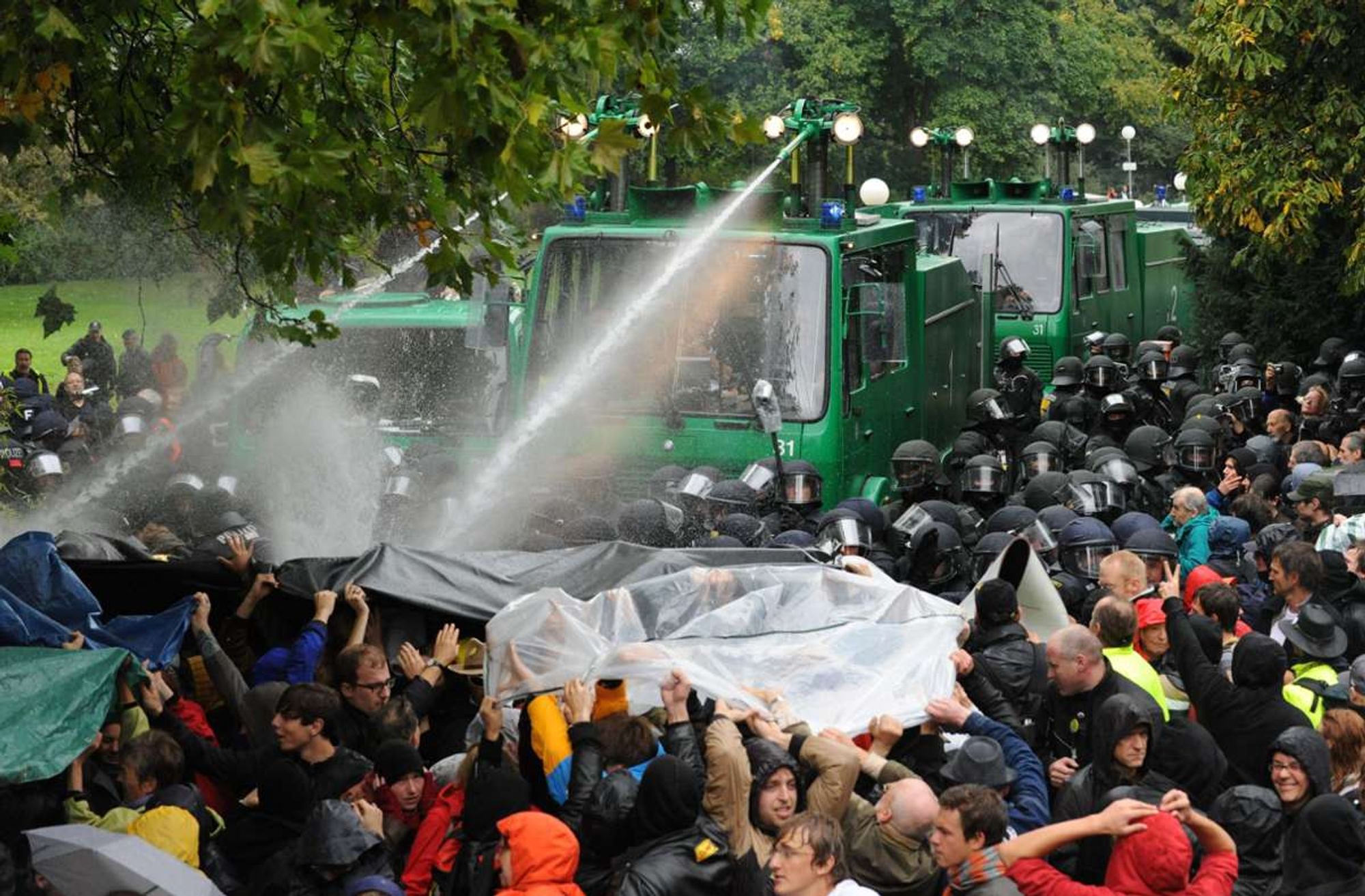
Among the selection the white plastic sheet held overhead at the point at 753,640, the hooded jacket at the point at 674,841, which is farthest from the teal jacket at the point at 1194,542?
the hooded jacket at the point at 674,841

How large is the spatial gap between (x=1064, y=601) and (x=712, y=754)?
13.0 ft

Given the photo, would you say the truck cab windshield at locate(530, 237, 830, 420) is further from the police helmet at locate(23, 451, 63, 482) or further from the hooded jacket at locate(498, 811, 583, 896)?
the hooded jacket at locate(498, 811, 583, 896)

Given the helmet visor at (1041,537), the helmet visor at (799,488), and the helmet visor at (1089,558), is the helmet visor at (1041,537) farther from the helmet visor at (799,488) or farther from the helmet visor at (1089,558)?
the helmet visor at (799,488)

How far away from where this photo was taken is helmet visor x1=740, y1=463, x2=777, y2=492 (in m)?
11.9

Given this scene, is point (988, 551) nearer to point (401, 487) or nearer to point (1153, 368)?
point (401, 487)

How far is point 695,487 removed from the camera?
11.9m

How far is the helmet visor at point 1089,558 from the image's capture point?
10398mm

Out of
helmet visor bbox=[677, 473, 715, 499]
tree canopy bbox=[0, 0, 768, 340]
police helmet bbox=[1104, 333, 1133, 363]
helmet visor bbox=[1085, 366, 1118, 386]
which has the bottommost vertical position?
helmet visor bbox=[677, 473, 715, 499]

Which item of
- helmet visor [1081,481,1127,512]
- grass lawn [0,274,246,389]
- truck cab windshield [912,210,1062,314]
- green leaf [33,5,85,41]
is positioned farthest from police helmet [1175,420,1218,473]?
green leaf [33,5,85,41]

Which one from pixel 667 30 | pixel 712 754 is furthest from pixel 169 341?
pixel 712 754

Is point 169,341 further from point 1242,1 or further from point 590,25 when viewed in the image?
point 590,25

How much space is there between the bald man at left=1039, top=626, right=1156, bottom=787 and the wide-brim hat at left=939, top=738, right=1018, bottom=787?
2.13ft

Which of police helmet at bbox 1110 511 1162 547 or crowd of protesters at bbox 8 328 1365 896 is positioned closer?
crowd of protesters at bbox 8 328 1365 896

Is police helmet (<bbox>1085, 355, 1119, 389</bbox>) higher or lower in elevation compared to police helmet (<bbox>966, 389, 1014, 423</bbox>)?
higher
